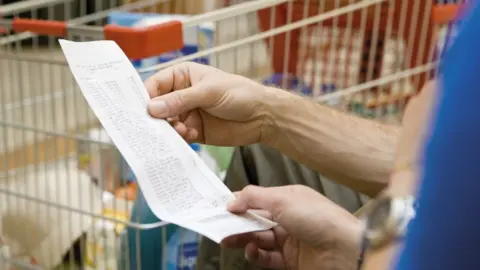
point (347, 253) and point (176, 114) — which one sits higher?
point (176, 114)

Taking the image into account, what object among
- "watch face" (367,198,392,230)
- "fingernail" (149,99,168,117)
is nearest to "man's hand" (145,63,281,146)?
"fingernail" (149,99,168,117)

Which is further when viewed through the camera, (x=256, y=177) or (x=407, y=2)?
(x=407, y=2)

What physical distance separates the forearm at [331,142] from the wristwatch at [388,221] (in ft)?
1.62

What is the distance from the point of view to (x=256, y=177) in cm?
106

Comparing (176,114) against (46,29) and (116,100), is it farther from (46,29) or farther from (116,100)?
(46,29)

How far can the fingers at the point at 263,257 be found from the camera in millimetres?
896

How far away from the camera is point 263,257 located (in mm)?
902

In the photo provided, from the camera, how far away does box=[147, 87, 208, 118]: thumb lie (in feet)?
2.67

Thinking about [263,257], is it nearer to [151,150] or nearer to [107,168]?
[151,150]

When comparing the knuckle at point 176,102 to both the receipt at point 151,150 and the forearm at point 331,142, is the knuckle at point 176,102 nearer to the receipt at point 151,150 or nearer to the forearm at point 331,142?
the receipt at point 151,150

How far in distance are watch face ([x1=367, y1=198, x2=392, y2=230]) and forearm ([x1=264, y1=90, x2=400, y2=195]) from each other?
489 millimetres

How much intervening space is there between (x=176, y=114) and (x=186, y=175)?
79mm

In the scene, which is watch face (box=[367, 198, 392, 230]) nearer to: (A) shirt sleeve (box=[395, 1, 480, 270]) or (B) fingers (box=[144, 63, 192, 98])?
(A) shirt sleeve (box=[395, 1, 480, 270])

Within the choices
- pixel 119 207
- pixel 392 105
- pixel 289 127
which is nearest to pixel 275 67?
pixel 392 105
